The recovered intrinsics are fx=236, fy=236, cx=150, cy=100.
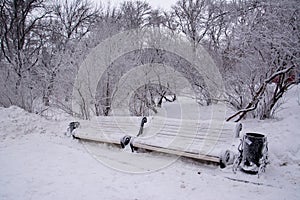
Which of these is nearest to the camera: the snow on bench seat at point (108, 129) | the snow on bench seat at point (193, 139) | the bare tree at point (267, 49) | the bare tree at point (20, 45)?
the snow on bench seat at point (193, 139)

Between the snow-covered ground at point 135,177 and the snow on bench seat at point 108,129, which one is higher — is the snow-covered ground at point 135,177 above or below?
below

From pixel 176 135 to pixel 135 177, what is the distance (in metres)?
1.52

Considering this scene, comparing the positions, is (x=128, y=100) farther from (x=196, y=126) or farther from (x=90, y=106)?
(x=196, y=126)

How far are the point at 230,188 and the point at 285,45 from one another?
350cm

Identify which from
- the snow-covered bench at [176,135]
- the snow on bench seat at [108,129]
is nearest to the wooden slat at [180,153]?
the snow-covered bench at [176,135]

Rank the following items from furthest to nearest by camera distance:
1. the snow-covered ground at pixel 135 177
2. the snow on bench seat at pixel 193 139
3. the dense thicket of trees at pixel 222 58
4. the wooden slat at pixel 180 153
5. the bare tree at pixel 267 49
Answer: the dense thicket of trees at pixel 222 58, the bare tree at pixel 267 49, the snow on bench seat at pixel 193 139, the wooden slat at pixel 180 153, the snow-covered ground at pixel 135 177

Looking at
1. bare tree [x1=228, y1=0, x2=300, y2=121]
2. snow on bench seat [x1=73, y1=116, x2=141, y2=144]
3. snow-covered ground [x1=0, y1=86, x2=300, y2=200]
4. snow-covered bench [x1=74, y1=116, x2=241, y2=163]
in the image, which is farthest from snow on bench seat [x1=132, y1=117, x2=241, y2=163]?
bare tree [x1=228, y1=0, x2=300, y2=121]

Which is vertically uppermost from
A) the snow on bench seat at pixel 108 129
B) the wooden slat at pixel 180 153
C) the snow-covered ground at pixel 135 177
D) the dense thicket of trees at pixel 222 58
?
the dense thicket of trees at pixel 222 58

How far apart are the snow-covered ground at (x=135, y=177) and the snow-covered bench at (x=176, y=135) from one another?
0.25 meters

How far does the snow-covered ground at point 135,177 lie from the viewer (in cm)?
325

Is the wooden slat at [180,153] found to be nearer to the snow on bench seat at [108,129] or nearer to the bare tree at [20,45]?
the snow on bench seat at [108,129]

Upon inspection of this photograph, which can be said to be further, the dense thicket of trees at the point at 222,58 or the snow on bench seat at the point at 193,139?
the dense thicket of trees at the point at 222,58

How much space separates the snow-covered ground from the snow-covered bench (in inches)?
9.9

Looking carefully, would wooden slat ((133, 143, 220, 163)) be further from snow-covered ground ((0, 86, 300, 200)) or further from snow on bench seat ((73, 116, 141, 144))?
snow on bench seat ((73, 116, 141, 144))
